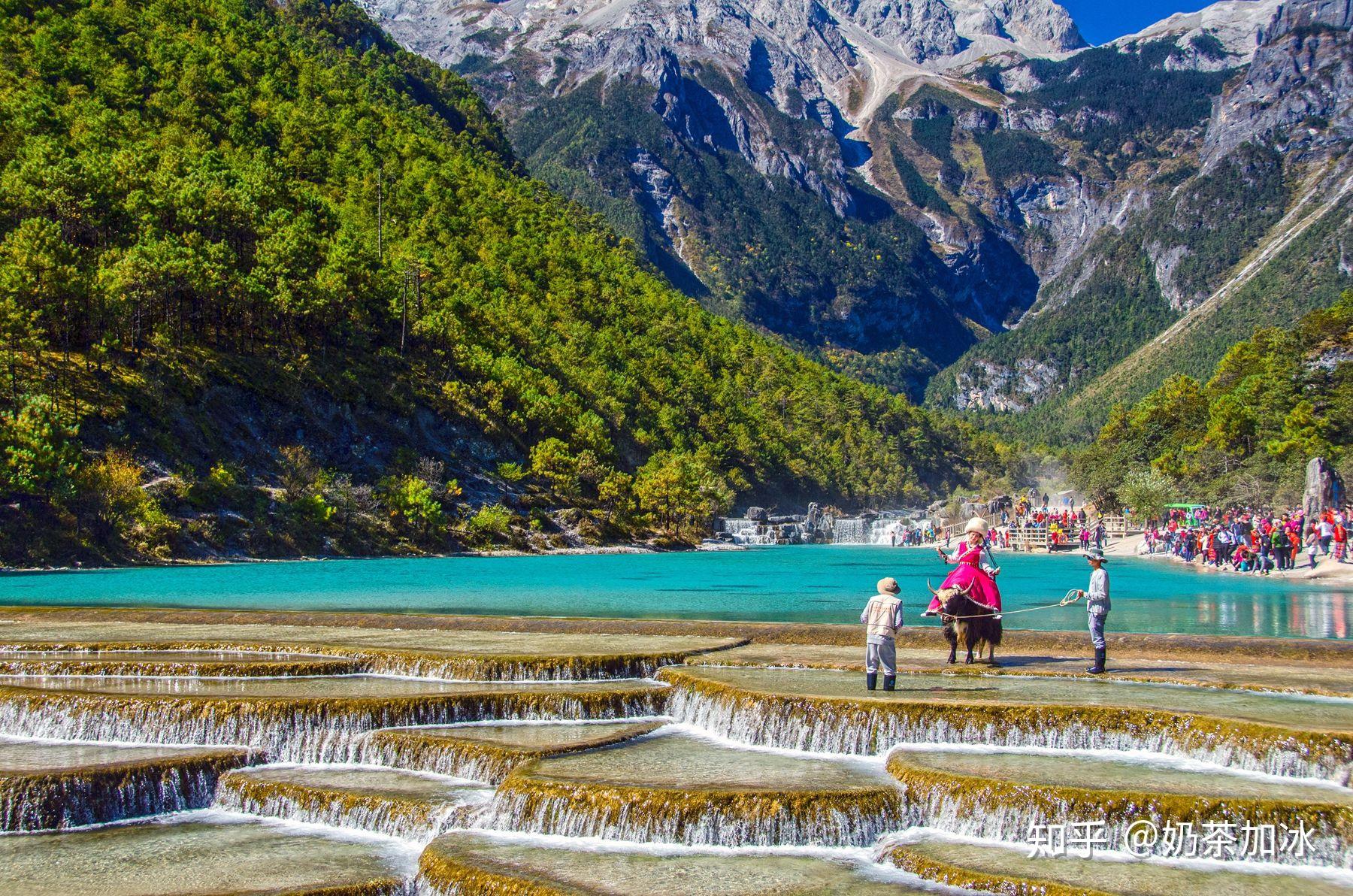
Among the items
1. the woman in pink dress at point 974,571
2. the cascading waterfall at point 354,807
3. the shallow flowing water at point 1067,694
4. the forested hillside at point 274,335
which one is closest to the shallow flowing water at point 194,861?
the cascading waterfall at point 354,807

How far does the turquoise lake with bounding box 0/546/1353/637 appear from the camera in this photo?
40344 mm

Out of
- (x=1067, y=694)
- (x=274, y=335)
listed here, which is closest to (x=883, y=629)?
(x=1067, y=694)

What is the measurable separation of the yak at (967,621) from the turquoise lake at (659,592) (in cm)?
1231

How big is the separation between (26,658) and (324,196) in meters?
104

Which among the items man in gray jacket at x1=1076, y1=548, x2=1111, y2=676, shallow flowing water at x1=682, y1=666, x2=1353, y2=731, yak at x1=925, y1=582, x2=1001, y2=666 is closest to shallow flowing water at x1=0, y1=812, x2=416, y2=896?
shallow flowing water at x1=682, y1=666, x2=1353, y2=731

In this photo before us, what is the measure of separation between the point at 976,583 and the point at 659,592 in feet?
109

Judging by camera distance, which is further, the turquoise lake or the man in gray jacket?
the turquoise lake

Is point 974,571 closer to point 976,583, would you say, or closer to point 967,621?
point 976,583

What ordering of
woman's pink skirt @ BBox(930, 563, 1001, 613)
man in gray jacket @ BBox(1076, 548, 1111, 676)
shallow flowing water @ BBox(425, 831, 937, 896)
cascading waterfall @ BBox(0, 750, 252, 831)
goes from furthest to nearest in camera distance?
woman's pink skirt @ BBox(930, 563, 1001, 613) < man in gray jacket @ BBox(1076, 548, 1111, 676) < cascading waterfall @ BBox(0, 750, 252, 831) < shallow flowing water @ BBox(425, 831, 937, 896)

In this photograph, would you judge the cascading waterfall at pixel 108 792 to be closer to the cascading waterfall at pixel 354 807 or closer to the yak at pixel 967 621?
the cascading waterfall at pixel 354 807

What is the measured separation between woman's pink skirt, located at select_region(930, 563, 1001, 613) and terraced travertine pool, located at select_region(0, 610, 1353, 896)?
1789 millimetres

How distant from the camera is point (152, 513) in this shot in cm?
6341

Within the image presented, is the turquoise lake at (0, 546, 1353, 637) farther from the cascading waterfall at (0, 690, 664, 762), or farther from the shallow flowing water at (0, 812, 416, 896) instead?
the shallow flowing water at (0, 812, 416, 896)

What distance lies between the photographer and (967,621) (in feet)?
79.5
